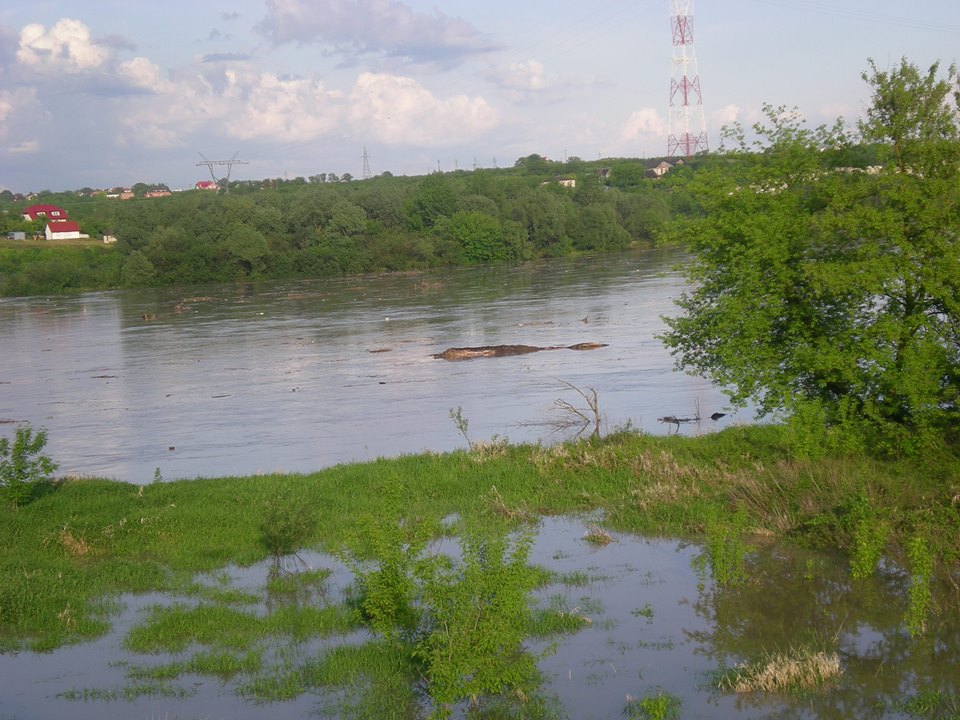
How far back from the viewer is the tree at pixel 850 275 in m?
13.7

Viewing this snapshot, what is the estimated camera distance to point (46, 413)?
27.4 meters

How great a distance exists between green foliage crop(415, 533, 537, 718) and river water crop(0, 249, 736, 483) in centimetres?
1059

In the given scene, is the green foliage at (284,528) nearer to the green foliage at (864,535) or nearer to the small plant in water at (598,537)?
the small plant in water at (598,537)

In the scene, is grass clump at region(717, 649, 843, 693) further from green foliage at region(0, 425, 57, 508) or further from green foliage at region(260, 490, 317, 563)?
green foliage at region(0, 425, 57, 508)

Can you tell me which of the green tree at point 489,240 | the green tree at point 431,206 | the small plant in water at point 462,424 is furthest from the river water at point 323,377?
the green tree at point 431,206

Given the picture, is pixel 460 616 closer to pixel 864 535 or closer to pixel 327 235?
pixel 864 535

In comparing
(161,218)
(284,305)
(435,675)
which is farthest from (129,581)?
(161,218)

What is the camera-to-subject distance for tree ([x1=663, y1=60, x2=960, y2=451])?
13.7 m

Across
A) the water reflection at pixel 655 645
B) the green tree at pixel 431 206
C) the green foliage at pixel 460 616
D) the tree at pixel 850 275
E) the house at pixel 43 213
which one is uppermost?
the house at pixel 43 213

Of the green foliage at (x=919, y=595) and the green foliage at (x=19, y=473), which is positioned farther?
the green foliage at (x=19, y=473)

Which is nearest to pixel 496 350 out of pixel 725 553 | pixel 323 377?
pixel 323 377

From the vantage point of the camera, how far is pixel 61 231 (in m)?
104

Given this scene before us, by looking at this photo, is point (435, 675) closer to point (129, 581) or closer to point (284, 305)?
point (129, 581)

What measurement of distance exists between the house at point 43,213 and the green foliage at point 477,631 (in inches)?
4499
